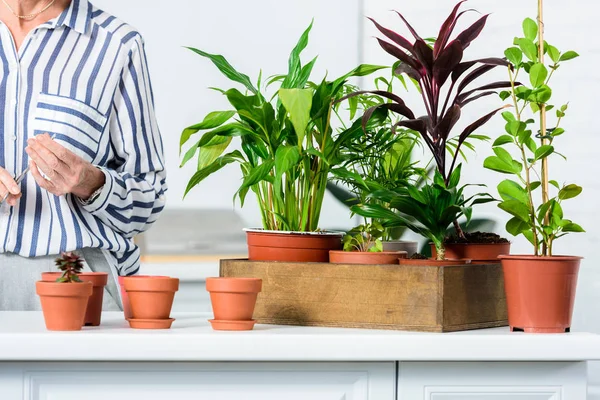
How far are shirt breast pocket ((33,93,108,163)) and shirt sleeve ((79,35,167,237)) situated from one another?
64 millimetres

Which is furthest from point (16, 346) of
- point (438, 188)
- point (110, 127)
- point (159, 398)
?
point (110, 127)

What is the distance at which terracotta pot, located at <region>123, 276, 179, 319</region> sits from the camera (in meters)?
1.23

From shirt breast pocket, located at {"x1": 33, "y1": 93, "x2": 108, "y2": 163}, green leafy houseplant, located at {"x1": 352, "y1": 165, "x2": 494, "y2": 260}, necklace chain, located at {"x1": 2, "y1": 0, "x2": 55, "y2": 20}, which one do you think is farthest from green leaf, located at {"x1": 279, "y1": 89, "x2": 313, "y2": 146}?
necklace chain, located at {"x1": 2, "y1": 0, "x2": 55, "y2": 20}

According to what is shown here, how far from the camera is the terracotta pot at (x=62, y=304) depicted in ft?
3.85

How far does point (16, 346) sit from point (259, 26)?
8.76 ft

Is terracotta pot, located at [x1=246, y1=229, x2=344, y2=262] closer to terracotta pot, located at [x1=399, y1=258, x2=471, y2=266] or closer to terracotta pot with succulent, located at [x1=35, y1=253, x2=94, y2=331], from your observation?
terracotta pot, located at [x1=399, y1=258, x2=471, y2=266]

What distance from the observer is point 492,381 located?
3.82 ft

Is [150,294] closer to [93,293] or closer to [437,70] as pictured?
[93,293]

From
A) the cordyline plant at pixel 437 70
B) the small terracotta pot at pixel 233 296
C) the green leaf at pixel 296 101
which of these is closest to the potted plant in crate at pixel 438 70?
the cordyline plant at pixel 437 70

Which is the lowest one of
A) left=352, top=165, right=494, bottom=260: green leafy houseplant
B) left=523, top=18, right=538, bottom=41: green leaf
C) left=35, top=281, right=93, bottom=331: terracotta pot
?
left=35, top=281, right=93, bottom=331: terracotta pot

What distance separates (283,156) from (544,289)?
17.9 inches

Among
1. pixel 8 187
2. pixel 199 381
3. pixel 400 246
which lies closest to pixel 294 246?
pixel 400 246

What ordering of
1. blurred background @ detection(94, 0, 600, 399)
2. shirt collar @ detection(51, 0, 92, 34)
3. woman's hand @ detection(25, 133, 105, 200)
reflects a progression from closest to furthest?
woman's hand @ detection(25, 133, 105, 200)
shirt collar @ detection(51, 0, 92, 34)
blurred background @ detection(94, 0, 600, 399)

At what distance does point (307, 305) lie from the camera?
1.33 m
